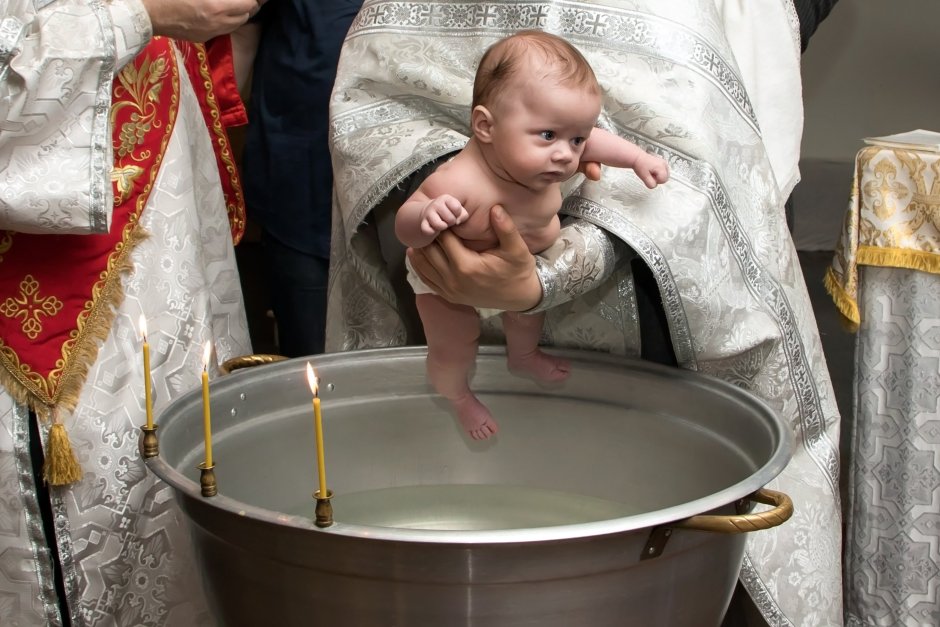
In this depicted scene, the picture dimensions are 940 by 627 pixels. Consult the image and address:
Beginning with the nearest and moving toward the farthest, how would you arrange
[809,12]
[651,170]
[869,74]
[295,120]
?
[651,170] < [809,12] < [295,120] < [869,74]

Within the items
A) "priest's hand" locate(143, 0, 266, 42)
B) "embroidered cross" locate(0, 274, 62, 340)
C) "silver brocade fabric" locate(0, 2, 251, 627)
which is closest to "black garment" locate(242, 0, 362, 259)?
"silver brocade fabric" locate(0, 2, 251, 627)

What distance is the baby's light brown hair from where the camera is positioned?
964mm

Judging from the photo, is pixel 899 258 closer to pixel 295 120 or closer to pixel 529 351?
pixel 529 351

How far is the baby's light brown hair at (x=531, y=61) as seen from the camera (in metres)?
0.96

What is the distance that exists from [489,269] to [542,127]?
5.1 inches

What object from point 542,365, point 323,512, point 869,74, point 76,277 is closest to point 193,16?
point 76,277

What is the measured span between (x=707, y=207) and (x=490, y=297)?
236 mm

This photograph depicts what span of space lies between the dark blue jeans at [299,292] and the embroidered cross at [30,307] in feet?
1.90

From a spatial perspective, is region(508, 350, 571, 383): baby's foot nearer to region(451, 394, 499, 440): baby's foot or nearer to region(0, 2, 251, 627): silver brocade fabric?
region(451, 394, 499, 440): baby's foot

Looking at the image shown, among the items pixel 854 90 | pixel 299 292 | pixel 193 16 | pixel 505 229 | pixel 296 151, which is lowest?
pixel 854 90

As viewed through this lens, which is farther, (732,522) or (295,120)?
(295,120)

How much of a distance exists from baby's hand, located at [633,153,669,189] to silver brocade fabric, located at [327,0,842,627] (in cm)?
5

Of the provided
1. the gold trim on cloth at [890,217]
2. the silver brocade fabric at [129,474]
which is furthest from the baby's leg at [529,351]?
the gold trim on cloth at [890,217]

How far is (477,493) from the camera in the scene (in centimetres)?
129
